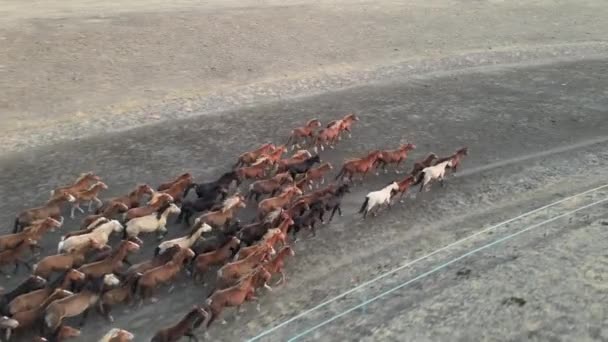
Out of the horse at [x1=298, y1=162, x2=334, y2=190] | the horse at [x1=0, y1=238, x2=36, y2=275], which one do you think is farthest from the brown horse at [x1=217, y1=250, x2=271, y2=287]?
the horse at [x1=298, y1=162, x2=334, y2=190]

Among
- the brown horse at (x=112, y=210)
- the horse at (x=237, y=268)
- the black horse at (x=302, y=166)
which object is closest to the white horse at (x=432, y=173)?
the black horse at (x=302, y=166)

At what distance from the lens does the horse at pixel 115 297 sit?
371 inches

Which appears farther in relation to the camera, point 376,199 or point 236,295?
point 376,199

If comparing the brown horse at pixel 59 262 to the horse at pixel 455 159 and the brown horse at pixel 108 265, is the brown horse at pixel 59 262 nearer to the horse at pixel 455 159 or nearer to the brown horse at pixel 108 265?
the brown horse at pixel 108 265

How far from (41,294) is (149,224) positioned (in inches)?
103

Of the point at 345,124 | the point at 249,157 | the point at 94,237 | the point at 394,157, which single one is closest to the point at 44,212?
the point at 94,237

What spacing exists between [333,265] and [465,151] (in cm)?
555

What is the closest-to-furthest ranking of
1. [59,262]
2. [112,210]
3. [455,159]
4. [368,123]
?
[59,262] < [112,210] < [455,159] < [368,123]

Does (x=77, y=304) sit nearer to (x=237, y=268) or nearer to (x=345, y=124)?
(x=237, y=268)

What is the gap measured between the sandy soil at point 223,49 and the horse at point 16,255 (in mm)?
6085

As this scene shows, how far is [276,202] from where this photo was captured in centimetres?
1234

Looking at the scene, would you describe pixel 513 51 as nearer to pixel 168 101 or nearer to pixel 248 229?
pixel 168 101

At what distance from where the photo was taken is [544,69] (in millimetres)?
23719

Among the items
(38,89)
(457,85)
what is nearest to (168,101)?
(38,89)
